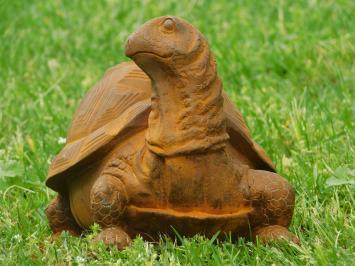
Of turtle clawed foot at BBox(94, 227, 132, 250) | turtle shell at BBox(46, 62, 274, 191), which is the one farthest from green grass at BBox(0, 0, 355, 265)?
turtle shell at BBox(46, 62, 274, 191)

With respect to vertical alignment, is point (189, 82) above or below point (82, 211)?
above

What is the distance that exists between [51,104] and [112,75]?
6.37 feet

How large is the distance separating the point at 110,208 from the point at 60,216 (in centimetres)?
46

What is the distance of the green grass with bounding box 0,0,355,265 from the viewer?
137 inches

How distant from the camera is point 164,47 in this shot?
130 inches

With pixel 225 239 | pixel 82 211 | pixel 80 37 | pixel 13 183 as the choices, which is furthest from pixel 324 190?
pixel 80 37

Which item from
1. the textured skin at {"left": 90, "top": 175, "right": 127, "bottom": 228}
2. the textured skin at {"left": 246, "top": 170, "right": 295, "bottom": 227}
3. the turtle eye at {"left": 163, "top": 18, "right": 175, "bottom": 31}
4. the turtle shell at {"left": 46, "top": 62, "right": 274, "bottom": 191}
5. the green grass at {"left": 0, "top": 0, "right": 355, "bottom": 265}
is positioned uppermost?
the turtle eye at {"left": 163, "top": 18, "right": 175, "bottom": 31}

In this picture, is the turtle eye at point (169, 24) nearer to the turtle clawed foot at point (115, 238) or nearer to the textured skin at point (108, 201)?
the textured skin at point (108, 201)

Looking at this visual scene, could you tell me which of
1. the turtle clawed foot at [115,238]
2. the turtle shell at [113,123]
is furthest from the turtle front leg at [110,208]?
the turtle shell at [113,123]

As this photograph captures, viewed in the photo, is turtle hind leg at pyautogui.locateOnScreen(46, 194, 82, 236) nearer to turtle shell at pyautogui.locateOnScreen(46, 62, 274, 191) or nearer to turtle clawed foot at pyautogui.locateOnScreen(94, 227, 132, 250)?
turtle shell at pyautogui.locateOnScreen(46, 62, 274, 191)

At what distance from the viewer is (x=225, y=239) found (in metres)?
3.53

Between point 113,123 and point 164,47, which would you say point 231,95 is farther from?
point 164,47

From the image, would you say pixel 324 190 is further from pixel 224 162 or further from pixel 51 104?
pixel 51 104

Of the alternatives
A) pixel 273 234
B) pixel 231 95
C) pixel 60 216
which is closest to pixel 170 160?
pixel 273 234
